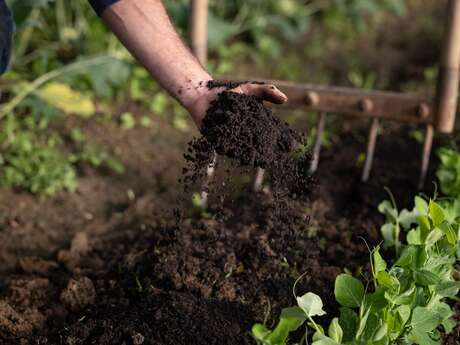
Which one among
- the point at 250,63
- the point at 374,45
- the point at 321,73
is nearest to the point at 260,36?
the point at 250,63

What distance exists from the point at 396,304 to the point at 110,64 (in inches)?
87.8

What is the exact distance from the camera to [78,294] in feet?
6.69

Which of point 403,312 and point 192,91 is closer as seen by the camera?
point 403,312

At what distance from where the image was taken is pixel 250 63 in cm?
412

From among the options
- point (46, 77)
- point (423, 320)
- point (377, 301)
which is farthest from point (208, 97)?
point (46, 77)

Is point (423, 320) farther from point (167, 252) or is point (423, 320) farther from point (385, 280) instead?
point (167, 252)

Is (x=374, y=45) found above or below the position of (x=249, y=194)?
above

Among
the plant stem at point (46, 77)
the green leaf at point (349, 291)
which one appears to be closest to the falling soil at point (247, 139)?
the green leaf at point (349, 291)

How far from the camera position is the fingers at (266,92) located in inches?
70.3

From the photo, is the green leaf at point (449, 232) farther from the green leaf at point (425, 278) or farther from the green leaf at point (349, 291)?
the green leaf at point (349, 291)

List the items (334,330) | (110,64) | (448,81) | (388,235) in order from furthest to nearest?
1. (110,64)
2. (448,81)
3. (388,235)
4. (334,330)

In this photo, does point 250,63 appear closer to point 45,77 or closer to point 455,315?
point 45,77

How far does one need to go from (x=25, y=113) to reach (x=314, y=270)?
76.9 inches

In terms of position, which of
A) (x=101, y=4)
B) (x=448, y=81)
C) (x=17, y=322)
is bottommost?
(x=17, y=322)
